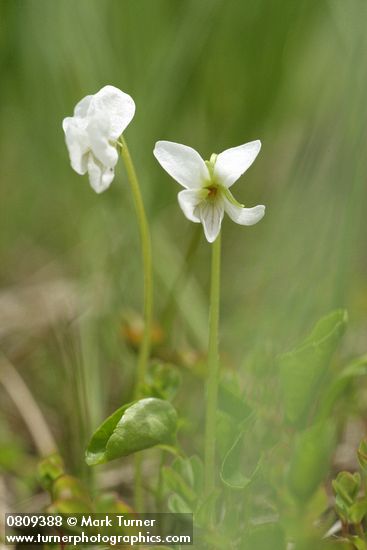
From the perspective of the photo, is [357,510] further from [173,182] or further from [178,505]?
[173,182]

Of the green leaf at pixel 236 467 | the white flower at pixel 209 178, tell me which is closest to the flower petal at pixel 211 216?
the white flower at pixel 209 178

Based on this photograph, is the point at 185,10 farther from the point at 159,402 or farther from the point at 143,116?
the point at 159,402

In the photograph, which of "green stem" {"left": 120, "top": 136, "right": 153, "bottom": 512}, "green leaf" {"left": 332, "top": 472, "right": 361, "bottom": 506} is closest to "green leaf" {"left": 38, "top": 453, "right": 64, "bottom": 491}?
"green stem" {"left": 120, "top": 136, "right": 153, "bottom": 512}

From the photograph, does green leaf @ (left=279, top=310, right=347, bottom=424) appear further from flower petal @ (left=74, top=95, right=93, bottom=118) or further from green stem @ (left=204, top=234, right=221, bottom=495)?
flower petal @ (left=74, top=95, right=93, bottom=118)

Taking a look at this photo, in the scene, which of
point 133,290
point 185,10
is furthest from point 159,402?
point 185,10

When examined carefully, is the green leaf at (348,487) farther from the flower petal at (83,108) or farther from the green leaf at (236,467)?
the flower petal at (83,108)

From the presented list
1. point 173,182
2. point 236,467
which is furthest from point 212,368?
point 173,182
